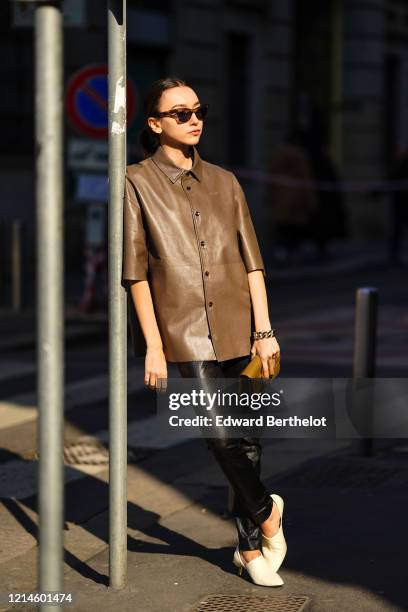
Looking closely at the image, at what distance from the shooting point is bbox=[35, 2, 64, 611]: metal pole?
3531mm

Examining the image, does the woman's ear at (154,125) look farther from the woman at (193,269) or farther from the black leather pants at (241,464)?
the black leather pants at (241,464)

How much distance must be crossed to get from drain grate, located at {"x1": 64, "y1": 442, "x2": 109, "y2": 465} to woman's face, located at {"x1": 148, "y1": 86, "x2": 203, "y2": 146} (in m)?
2.93

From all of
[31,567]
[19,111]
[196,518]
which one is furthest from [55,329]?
[19,111]

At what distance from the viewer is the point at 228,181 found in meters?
5.23

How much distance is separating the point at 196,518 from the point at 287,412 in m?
1.41

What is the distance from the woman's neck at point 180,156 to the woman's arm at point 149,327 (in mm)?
445

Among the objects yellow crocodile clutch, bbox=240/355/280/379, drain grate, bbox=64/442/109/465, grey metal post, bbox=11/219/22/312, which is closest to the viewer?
yellow crocodile clutch, bbox=240/355/280/379

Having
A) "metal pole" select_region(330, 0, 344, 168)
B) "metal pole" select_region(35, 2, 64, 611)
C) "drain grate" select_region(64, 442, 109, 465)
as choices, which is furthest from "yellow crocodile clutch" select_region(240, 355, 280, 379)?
"metal pole" select_region(330, 0, 344, 168)

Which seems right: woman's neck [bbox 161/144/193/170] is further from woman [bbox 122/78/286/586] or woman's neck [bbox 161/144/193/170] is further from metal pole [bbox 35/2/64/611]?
metal pole [bbox 35/2/64/611]

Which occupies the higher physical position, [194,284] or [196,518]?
[194,284]

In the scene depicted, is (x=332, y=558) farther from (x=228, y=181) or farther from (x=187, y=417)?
(x=228, y=181)

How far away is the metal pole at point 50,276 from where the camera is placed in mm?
3531

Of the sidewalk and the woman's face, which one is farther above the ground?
the woman's face

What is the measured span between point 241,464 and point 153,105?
127cm
